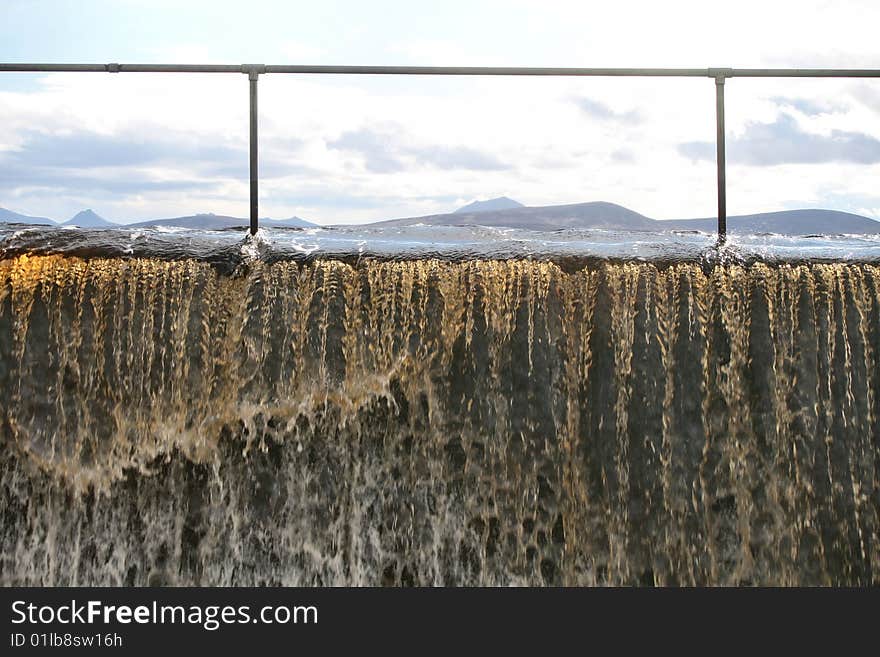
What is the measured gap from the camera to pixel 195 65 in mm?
4141

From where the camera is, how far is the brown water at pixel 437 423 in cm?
372

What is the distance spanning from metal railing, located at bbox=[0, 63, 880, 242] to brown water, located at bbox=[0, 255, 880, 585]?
791 mm

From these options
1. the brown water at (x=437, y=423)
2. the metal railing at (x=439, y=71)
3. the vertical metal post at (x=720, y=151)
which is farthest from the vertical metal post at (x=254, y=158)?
the vertical metal post at (x=720, y=151)

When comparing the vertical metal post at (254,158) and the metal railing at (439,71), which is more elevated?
the metal railing at (439,71)

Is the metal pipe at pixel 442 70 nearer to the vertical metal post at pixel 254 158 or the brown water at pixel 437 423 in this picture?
the vertical metal post at pixel 254 158

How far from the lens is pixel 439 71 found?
418 cm

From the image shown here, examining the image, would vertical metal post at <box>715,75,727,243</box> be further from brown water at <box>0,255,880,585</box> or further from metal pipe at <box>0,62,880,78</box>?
brown water at <box>0,255,880,585</box>

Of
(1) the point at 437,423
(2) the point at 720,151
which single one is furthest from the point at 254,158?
(2) the point at 720,151

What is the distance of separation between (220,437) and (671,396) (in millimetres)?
2186

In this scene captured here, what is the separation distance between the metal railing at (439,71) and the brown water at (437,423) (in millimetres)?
791

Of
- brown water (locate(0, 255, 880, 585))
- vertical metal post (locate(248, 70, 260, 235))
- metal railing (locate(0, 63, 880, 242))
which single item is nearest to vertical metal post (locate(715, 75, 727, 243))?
metal railing (locate(0, 63, 880, 242))

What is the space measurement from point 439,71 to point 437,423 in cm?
189

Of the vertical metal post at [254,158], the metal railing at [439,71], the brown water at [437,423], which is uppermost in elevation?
the metal railing at [439,71]

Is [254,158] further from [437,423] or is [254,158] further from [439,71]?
[437,423]
